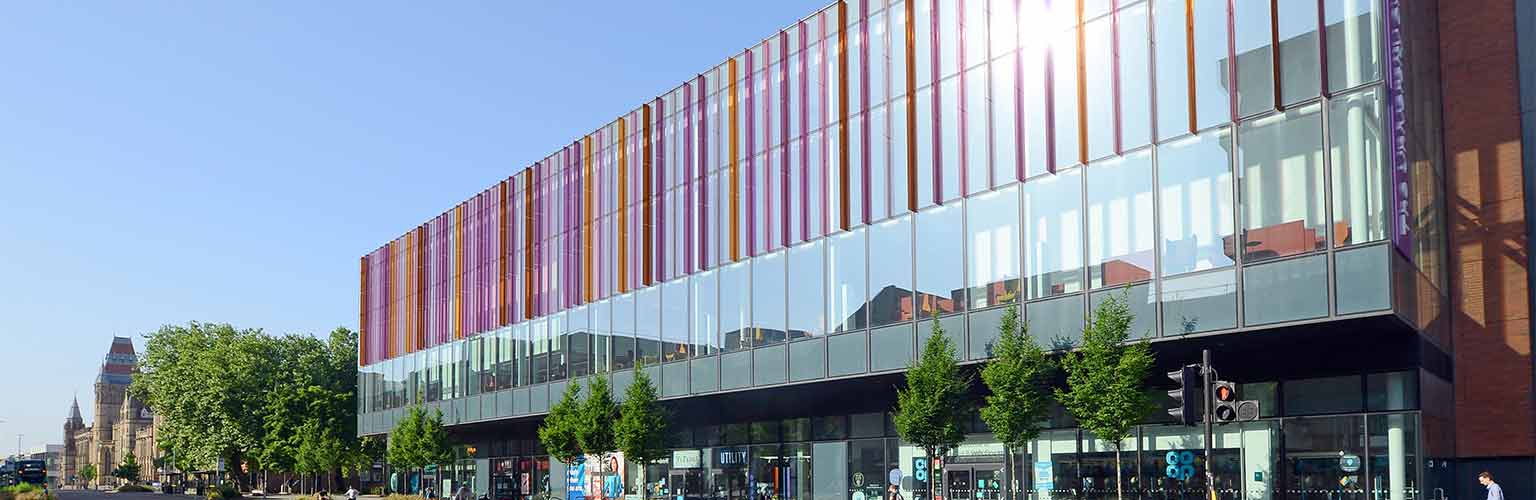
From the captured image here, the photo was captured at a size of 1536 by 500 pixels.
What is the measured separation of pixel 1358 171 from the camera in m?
29.4

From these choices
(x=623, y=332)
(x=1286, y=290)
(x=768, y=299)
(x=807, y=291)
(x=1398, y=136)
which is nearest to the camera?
(x=1398, y=136)

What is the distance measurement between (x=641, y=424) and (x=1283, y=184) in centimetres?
2752

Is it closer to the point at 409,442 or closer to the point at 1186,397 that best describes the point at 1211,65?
the point at 1186,397

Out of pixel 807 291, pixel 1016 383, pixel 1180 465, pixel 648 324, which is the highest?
pixel 807 291

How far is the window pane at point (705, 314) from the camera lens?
165 feet

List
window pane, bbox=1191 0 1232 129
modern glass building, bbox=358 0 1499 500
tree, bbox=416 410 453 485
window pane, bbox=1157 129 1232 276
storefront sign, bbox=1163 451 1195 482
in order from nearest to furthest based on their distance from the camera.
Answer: modern glass building, bbox=358 0 1499 500
window pane, bbox=1157 129 1232 276
window pane, bbox=1191 0 1232 129
storefront sign, bbox=1163 451 1195 482
tree, bbox=416 410 453 485

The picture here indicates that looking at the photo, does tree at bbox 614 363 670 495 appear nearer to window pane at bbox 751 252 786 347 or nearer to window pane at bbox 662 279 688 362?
window pane at bbox 662 279 688 362

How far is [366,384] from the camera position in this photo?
87875 millimetres

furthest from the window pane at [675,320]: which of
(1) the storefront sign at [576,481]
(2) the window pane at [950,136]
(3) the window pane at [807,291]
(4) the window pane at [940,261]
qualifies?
(2) the window pane at [950,136]

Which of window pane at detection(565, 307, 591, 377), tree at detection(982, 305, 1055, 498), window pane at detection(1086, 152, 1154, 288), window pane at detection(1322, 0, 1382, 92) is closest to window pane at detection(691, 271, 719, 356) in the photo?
window pane at detection(565, 307, 591, 377)

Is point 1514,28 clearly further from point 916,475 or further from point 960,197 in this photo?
point 916,475

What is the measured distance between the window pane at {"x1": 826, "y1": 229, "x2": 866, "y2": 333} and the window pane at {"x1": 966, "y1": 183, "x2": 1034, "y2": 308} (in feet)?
16.5

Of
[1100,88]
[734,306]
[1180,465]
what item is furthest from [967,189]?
[734,306]

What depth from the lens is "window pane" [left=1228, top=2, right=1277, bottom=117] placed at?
1227 inches
